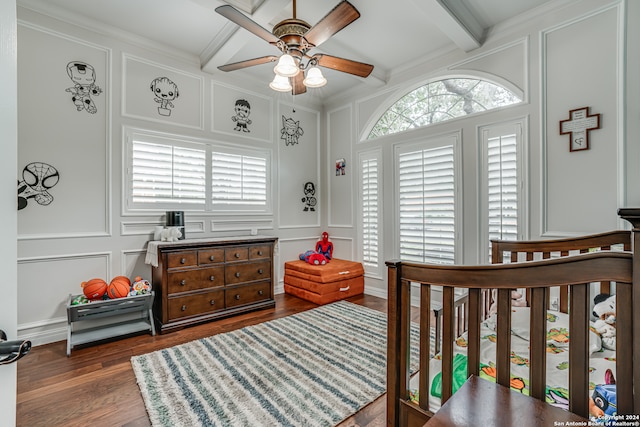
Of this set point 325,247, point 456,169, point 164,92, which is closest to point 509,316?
point 456,169

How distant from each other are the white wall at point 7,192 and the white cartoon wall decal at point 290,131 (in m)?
3.88

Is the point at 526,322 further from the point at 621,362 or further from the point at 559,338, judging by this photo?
the point at 621,362

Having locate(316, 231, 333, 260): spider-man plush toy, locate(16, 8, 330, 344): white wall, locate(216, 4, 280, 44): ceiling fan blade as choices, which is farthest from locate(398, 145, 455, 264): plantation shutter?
locate(16, 8, 330, 344): white wall

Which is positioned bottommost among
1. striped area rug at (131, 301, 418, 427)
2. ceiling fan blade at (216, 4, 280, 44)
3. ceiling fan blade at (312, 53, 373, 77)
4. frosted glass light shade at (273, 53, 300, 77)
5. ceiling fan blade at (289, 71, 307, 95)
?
striped area rug at (131, 301, 418, 427)

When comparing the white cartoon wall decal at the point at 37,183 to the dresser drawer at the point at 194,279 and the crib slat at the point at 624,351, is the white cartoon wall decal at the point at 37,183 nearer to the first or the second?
the dresser drawer at the point at 194,279

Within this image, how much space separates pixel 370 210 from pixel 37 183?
12.2 feet

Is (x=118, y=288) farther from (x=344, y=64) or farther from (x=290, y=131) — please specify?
(x=290, y=131)

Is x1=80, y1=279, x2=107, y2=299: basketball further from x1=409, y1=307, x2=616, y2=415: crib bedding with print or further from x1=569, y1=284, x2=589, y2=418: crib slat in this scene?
x1=569, y1=284, x2=589, y2=418: crib slat

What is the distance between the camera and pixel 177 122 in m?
3.54

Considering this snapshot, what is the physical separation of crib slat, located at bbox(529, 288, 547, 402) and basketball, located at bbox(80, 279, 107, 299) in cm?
325

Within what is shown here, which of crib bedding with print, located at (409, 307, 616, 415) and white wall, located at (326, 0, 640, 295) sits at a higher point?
white wall, located at (326, 0, 640, 295)

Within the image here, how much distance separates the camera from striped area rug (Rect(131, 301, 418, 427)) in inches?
69.4

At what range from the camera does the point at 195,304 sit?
316cm

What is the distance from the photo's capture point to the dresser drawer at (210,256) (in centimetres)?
320
